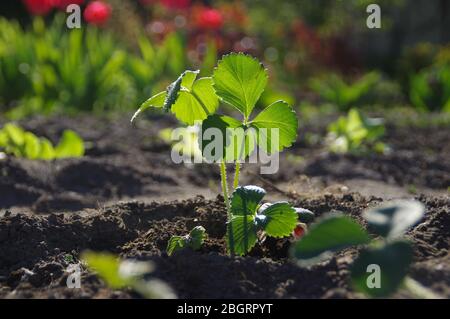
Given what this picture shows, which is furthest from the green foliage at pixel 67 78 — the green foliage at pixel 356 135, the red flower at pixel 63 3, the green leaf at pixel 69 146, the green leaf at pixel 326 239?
the green leaf at pixel 326 239

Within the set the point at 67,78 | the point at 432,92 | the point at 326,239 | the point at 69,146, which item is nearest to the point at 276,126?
the point at 326,239

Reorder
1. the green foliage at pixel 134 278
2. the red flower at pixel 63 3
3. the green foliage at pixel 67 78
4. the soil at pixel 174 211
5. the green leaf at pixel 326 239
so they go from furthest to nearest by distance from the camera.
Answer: the red flower at pixel 63 3, the green foliage at pixel 67 78, the soil at pixel 174 211, the green leaf at pixel 326 239, the green foliage at pixel 134 278

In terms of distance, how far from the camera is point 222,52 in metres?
8.50

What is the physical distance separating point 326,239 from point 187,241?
60 cm

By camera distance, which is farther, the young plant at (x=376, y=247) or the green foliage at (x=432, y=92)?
the green foliage at (x=432, y=92)

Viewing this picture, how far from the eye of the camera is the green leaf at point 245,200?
2.29 meters

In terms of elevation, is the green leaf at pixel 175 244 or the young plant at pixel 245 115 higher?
the young plant at pixel 245 115

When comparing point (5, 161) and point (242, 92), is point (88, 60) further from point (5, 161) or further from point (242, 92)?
point (242, 92)

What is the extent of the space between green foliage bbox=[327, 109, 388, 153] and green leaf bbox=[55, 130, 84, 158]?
1.48 meters

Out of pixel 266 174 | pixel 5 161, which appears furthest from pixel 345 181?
pixel 5 161

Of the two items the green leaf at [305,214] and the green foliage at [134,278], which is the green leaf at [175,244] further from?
the green leaf at [305,214]

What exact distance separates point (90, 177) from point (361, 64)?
6.51 m

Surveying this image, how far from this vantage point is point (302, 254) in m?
1.82

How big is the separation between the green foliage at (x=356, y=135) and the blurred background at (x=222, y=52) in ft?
5.28
